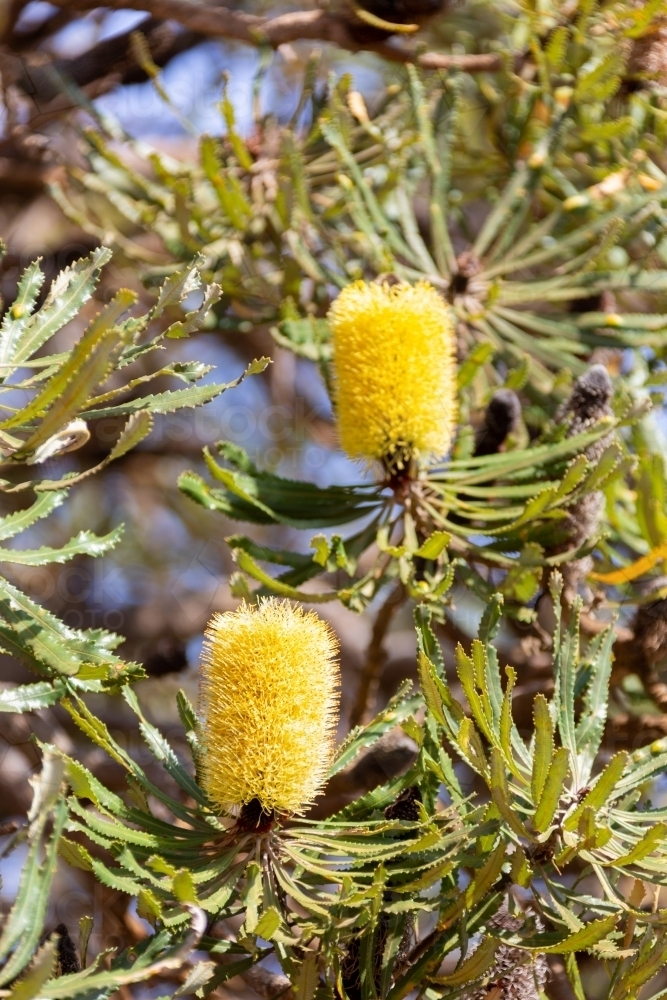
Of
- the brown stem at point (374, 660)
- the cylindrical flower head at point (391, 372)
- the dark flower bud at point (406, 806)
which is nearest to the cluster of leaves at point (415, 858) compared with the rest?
the dark flower bud at point (406, 806)

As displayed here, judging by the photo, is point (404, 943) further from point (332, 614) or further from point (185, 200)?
point (332, 614)

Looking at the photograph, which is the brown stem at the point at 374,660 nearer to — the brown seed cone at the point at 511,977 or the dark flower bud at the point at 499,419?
the dark flower bud at the point at 499,419

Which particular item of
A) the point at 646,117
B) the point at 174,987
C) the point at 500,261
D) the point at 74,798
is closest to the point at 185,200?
the point at 500,261

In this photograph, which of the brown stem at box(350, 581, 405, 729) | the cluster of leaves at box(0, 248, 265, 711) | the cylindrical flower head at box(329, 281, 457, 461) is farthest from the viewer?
the brown stem at box(350, 581, 405, 729)

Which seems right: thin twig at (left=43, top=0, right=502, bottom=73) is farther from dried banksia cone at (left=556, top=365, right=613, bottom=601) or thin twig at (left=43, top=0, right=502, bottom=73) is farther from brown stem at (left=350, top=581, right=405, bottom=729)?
brown stem at (left=350, top=581, right=405, bottom=729)

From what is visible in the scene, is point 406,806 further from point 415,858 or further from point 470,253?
point 470,253

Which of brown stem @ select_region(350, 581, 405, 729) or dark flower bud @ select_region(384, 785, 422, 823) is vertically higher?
dark flower bud @ select_region(384, 785, 422, 823)

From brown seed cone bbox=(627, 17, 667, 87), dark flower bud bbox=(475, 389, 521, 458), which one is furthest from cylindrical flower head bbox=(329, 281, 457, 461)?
brown seed cone bbox=(627, 17, 667, 87)
